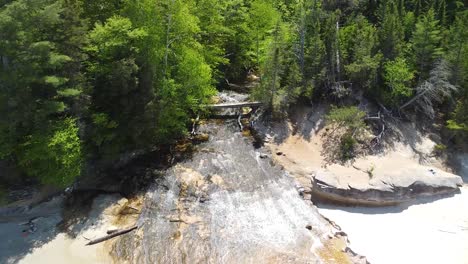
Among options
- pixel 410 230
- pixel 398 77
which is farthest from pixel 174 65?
pixel 410 230

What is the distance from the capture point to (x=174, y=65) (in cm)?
2814

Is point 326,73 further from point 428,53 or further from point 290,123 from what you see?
point 428,53

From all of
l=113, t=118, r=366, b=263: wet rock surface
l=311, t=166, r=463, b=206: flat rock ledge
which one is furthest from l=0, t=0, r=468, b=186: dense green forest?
l=311, t=166, r=463, b=206: flat rock ledge

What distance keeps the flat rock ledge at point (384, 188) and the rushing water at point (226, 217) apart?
72.9 inches

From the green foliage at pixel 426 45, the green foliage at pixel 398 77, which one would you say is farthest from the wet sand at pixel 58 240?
the green foliage at pixel 426 45

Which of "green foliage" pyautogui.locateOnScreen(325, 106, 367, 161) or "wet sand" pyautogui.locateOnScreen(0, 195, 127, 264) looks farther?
"green foliage" pyautogui.locateOnScreen(325, 106, 367, 161)

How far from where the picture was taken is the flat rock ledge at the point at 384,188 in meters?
24.6

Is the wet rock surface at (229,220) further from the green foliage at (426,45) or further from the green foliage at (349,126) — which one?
the green foliage at (426,45)

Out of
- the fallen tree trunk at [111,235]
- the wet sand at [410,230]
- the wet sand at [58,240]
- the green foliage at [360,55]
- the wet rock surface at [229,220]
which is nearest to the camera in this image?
the wet sand at [58,240]

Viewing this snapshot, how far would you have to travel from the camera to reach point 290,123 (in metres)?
32.0

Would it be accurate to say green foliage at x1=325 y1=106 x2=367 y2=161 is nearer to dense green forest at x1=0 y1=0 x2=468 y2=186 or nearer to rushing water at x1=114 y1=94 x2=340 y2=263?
dense green forest at x1=0 y1=0 x2=468 y2=186

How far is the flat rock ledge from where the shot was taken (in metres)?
24.6

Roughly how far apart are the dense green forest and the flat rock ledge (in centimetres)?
619

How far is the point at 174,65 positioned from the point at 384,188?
57.4 feet
